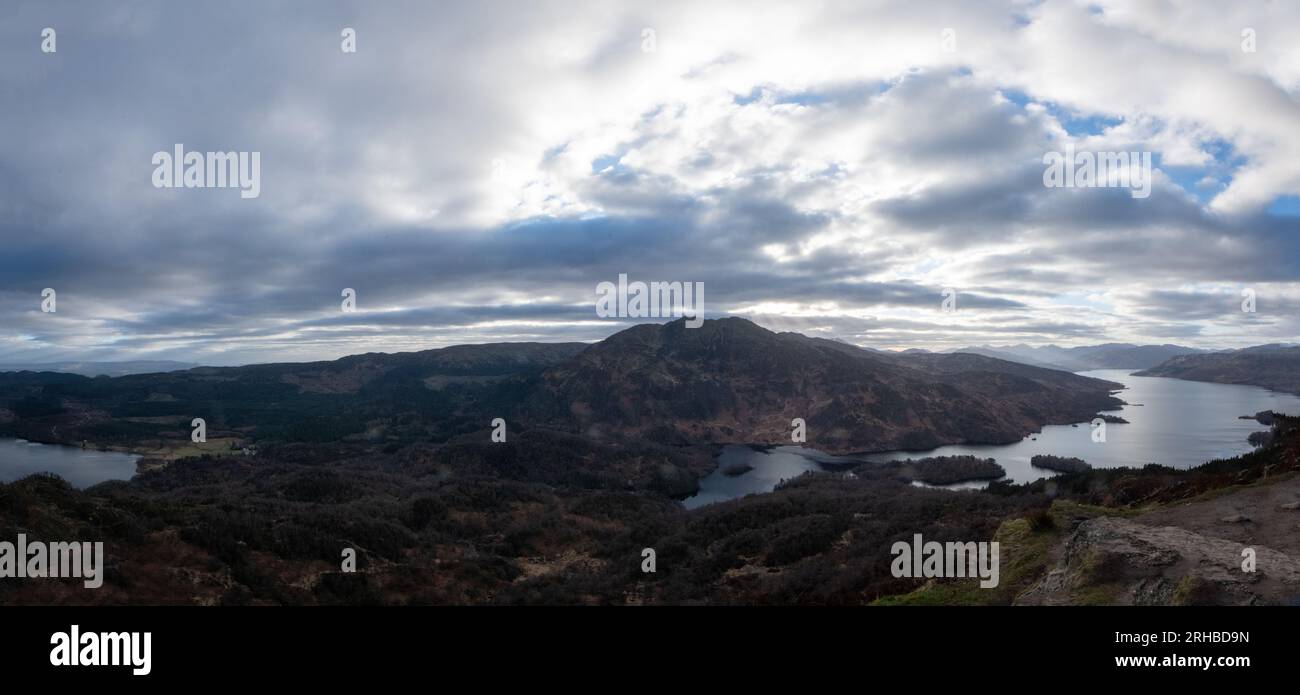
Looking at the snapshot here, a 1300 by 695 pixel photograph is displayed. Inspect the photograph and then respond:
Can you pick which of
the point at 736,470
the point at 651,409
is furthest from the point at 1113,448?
the point at 651,409

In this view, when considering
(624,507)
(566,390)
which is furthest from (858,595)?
(566,390)

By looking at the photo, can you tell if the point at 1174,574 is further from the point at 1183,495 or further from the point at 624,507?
the point at 624,507

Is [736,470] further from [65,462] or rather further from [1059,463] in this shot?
[65,462]

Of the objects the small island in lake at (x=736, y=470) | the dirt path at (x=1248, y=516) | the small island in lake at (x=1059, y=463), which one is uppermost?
the dirt path at (x=1248, y=516)

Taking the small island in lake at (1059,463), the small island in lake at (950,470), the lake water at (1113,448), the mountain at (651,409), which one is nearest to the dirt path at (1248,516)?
the lake water at (1113,448)

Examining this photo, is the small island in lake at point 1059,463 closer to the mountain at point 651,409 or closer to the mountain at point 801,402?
the mountain at point 801,402

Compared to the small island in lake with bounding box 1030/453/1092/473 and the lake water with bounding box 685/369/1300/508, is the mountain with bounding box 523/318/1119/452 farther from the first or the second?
the small island in lake with bounding box 1030/453/1092/473
